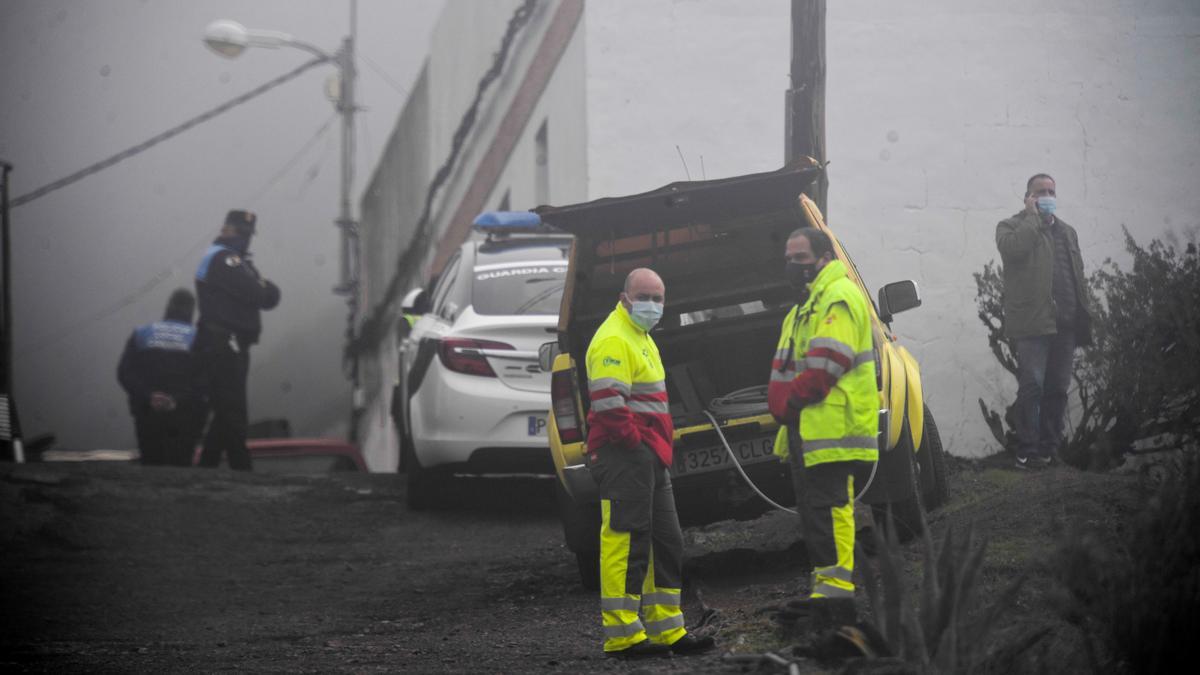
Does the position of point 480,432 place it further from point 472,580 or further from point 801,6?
point 801,6

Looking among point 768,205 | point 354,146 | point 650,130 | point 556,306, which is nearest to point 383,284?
point 354,146

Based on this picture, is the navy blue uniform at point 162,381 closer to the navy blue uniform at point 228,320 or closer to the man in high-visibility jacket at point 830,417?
the navy blue uniform at point 228,320

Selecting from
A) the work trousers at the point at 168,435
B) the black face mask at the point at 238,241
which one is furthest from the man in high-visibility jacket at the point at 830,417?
the work trousers at the point at 168,435

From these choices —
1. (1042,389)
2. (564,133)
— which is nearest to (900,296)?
(1042,389)

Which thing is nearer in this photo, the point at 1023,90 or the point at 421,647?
the point at 421,647

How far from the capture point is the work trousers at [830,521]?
6688 millimetres

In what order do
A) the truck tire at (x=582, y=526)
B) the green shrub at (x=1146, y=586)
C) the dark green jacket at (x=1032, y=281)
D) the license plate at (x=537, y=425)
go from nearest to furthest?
1. the green shrub at (x=1146, y=586)
2. the truck tire at (x=582, y=526)
3. the license plate at (x=537, y=425)
4. the dark green jacket at (x=1032, y=281)

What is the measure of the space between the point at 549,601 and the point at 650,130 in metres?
7.37

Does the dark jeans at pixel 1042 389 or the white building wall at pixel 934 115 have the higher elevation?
the white building wall at pixel 934 115

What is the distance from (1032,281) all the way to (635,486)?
16.0 feet

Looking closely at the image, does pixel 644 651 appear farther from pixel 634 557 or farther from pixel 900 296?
pixel 900 296

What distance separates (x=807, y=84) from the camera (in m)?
10.9

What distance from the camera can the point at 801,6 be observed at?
36.1ft

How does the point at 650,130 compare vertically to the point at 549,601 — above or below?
above
